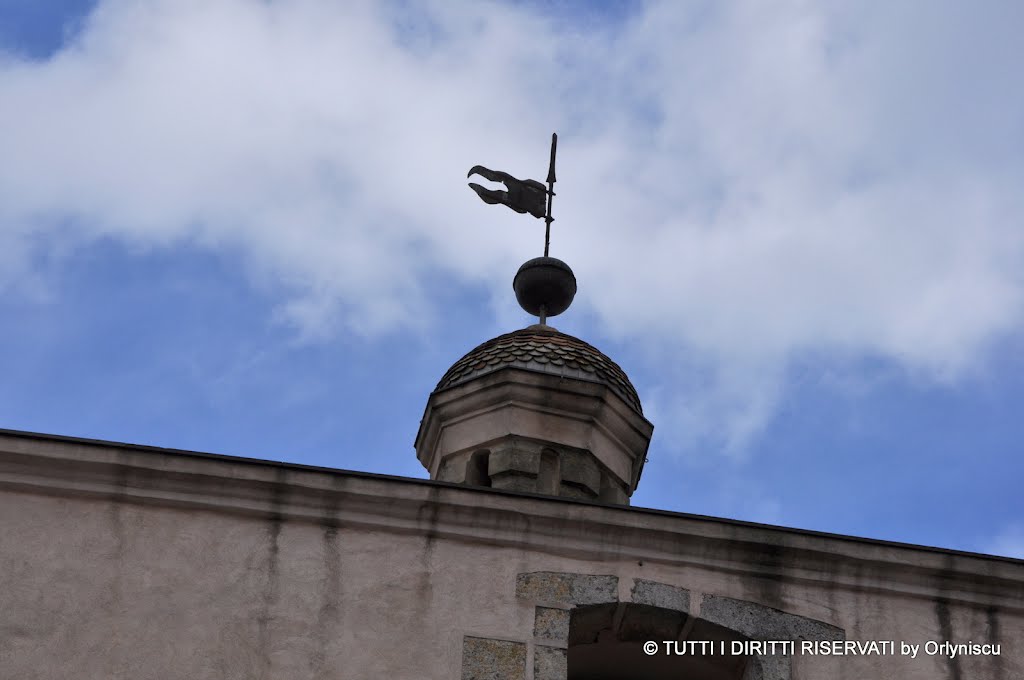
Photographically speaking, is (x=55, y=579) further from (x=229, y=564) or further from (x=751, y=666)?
(x=751, y=666)

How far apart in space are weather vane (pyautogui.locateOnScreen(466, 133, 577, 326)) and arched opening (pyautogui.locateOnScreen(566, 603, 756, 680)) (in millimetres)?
4592

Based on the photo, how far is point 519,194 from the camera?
1543 cm

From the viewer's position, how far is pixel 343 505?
35.1 feet

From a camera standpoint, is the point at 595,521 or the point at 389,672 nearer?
the point at 389,672

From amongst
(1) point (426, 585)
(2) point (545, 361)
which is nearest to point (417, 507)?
(1) point (426, 585)

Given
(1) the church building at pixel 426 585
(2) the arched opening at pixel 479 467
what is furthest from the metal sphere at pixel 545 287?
(1) the church building at pixel 426 585

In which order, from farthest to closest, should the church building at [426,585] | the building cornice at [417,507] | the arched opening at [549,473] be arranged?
1. the arched opening at [549,473]
2. the building cornice at [417,507]
3. the church building at [426,585]

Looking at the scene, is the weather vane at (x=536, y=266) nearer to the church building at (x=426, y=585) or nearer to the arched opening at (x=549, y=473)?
the arched opening at (x=549, y=473)

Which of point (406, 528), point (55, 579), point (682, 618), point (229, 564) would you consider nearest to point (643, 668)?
point (682, 618)

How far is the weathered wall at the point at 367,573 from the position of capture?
33.2 ft

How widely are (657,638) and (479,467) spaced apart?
10.5 ft

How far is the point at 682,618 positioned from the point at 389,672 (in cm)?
154

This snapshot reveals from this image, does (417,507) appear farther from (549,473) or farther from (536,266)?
(536,266)

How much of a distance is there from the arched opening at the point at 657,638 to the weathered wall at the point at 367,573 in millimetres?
95
